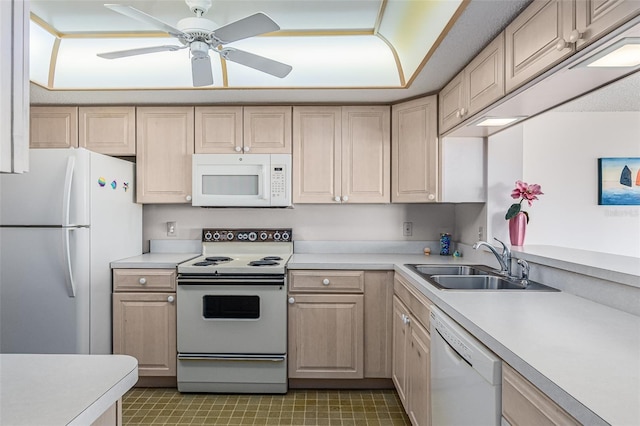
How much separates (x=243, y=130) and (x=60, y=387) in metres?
2.44

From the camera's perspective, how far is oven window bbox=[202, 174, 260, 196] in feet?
9.58

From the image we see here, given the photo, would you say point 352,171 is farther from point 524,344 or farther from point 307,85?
point 524,344

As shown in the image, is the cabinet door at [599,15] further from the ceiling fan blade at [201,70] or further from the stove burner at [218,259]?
the stove burner at [218,259]

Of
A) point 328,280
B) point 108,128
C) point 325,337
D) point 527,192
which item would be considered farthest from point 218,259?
point 527,192

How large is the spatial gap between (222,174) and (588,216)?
10.1 feet

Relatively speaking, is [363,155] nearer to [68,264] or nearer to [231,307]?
[231,307]

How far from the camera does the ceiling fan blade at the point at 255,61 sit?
1.89 m

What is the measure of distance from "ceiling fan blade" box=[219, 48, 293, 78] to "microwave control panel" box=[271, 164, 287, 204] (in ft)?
3.09

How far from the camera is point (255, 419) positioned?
2299mm

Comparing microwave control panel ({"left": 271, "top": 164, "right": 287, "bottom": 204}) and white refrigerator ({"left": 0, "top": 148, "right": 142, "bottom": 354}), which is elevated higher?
microwave control panel ({"left": 271, "top": 164, "right": 287, "bottom": 204})

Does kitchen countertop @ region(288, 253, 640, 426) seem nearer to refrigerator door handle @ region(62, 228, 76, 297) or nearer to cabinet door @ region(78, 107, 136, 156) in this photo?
refrigerator door handle @ region(62, 228, 76, 297)

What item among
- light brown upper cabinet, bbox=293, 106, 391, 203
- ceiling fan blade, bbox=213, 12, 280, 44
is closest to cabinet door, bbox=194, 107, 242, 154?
light brown upper cabinet, bbox=293, 106, 391, 203

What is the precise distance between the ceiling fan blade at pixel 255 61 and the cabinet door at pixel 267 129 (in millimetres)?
912

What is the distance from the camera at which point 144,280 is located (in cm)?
266
